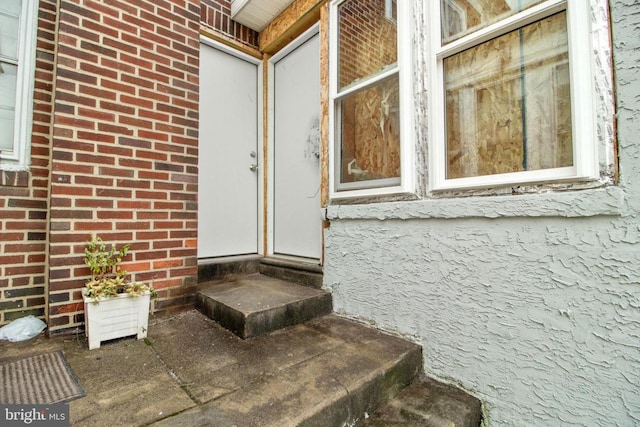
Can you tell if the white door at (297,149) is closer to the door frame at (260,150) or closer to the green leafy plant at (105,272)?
the door frame at (260,150)

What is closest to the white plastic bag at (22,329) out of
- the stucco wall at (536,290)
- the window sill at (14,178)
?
the window sill at (14,178)

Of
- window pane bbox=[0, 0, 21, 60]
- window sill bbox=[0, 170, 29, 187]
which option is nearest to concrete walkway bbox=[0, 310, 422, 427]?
window sill bbox=[0, 170, 29, 187]

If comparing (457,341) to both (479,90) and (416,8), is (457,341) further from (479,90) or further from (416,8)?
(416,8)

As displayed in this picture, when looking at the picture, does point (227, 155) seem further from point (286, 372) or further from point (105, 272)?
point (286, 372)

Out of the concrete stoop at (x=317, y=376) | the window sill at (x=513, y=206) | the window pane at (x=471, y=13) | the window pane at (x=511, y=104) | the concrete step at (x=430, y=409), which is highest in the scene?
the window pane at (x=471, y=13)

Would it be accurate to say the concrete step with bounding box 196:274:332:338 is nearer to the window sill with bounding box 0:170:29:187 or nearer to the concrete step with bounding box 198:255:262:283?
the concrete step with bounding box 198:255:262:283

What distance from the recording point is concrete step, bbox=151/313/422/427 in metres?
1.19

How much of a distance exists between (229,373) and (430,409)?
1013 millimetres

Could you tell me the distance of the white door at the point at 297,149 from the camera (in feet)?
9.48

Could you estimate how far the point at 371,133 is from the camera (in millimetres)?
2287

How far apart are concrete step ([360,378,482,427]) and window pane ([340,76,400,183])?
52.0 inches

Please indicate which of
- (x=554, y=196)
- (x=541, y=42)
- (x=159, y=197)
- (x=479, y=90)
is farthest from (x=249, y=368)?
(x=541, y=42)

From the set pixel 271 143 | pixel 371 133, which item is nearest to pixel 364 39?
pixel 371 133

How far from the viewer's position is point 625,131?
1195mm
